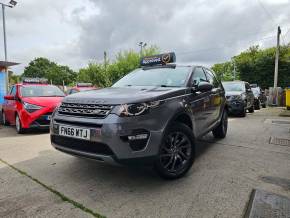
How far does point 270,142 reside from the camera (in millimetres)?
5961

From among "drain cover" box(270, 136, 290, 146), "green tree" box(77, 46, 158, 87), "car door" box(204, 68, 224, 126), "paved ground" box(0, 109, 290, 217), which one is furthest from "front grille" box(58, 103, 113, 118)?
"green tree" box(77, 46, 158, 87)

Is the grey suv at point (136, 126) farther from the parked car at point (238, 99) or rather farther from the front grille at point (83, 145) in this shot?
the parked car at point (238, 99)

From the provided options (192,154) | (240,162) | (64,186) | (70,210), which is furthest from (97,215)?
(240,162)

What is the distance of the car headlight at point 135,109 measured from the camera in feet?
10.2

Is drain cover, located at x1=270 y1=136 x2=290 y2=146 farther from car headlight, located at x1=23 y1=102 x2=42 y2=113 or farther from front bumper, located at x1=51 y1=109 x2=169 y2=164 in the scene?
car headlight, located at x1=23 y1=102 x2=42 y2=113

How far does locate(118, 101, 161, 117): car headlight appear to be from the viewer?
10.2ft

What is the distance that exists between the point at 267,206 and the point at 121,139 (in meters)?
1.70

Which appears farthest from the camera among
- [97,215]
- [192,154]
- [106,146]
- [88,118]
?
[192,154]

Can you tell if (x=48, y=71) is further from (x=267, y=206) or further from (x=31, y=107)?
(x=267, y=206)

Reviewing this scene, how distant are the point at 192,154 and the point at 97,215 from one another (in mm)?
1644

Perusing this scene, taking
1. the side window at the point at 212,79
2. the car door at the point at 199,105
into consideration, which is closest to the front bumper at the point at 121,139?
the car door at the point at 199,105

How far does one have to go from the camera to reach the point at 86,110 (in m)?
3.33

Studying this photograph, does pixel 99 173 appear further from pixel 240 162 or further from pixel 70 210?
pixel 240 162

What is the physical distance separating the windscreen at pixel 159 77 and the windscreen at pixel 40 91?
397cm
